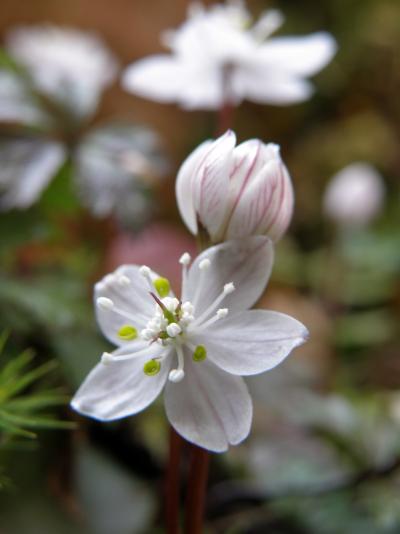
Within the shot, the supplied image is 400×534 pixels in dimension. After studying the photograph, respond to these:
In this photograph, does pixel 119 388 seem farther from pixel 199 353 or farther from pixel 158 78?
pixel 158 78

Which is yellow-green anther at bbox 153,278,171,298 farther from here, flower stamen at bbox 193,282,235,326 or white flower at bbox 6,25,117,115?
white flower at bbox 6,25,117,115

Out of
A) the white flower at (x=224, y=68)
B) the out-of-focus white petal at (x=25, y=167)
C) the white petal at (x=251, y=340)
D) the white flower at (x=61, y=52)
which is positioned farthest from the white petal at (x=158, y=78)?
the white petal at (x=251, y=340)

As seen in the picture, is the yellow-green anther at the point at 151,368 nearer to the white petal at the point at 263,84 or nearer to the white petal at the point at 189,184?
the white petal at the point at 189,184

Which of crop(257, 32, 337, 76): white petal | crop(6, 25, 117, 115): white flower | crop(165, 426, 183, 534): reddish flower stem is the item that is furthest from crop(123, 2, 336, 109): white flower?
crop(165, 426, 183, 534): reddish flower stem

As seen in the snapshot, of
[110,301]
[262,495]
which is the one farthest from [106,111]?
[110,301]

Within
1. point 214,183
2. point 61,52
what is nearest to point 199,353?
point 214,183

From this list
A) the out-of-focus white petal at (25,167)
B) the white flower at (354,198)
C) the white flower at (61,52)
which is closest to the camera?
the out-of-focus white petal at (25,167)
